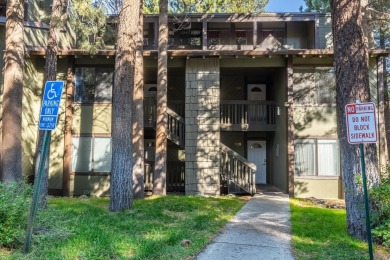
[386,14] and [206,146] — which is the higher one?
[386,14]

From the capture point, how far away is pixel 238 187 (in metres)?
13.4

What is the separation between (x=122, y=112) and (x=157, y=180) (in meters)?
4.34

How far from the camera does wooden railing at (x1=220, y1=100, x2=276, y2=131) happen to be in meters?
14.5

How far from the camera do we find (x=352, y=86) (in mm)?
6453

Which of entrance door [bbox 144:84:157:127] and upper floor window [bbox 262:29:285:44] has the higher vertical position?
upper floor window [bbox 262:29:285:44]

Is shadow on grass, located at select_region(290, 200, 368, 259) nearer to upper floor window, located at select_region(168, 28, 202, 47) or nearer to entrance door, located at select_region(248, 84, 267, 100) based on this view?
entrance door, located at select_region(248, 84, 267, 100)

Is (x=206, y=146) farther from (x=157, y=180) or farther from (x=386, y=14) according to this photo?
(x=386, y=14)

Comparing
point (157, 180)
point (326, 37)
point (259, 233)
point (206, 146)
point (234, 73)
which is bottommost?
point (259, 233)

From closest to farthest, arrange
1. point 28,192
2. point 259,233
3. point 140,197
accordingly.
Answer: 1. point 28,192
2. point 259,233
3. point 140,197

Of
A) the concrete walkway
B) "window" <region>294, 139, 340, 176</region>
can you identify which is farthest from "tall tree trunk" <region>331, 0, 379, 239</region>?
"window" <region>294, 139, 340, 176</region>

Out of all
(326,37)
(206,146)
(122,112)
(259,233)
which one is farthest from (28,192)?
(326,37)

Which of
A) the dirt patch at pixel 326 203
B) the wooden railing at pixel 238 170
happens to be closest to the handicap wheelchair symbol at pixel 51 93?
the wooden railing at pixel 238 170

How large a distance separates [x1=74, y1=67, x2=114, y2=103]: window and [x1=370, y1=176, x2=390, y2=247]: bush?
10.9 metres

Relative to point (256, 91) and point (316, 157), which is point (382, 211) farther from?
point (256, 91)
